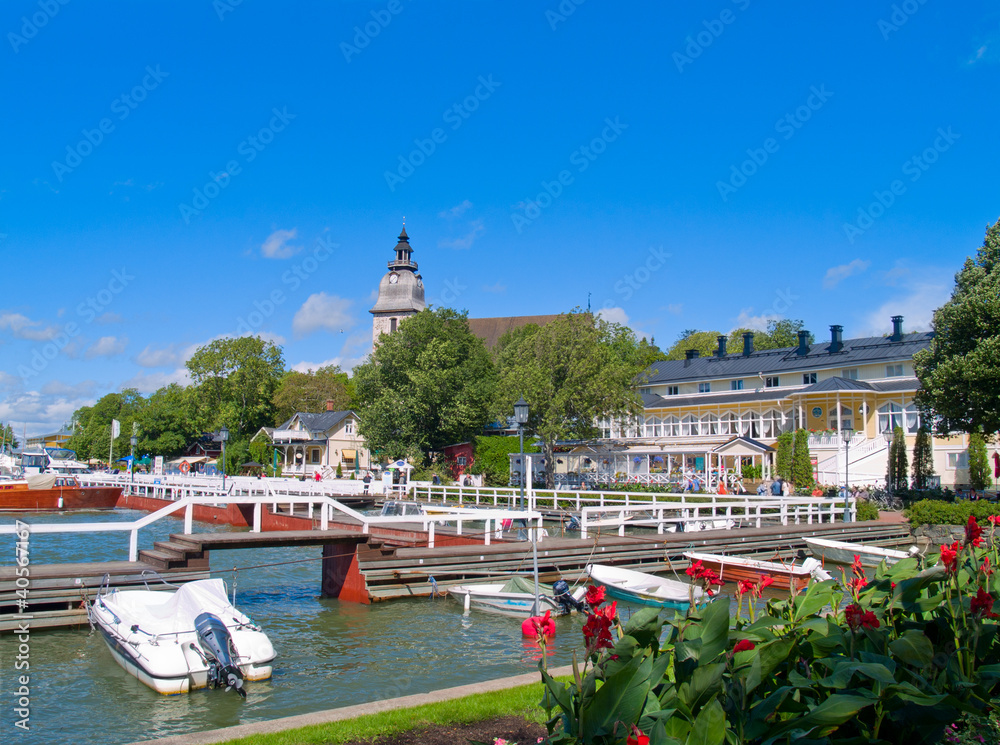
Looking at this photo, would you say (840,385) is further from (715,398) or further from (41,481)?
(41,481)

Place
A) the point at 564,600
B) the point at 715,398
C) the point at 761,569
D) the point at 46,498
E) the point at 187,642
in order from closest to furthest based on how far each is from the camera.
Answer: the point at 187,642 < the point at 564,600 < the point at 761,569 < the point at 46,498 < the point at 715,398

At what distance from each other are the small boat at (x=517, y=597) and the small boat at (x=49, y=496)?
42.0 m

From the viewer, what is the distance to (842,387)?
50375 mm

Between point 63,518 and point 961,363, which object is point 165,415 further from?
point 961,363

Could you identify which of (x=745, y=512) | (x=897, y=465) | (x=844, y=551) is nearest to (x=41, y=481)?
(x=745, y=512)

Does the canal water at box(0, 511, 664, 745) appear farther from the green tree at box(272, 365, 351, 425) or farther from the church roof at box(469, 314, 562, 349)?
the church roof at box(469, 314, 562, 349)

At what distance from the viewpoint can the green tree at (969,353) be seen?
101ft

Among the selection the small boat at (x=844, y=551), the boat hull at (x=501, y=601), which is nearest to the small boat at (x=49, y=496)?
the boat hull at (x=501, y=601)

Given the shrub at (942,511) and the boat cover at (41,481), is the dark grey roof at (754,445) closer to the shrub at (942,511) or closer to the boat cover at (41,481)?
the shrub at (942,511)

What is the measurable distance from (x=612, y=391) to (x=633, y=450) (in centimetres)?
630

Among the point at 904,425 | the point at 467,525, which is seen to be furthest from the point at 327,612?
the point at 904,425

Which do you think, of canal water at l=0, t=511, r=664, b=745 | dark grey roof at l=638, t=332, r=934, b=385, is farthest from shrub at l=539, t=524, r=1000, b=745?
dark grey roof at l=638, t=332, r=934, b=385

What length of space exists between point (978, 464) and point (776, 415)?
63.9ft

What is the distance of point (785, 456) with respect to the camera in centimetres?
4688
